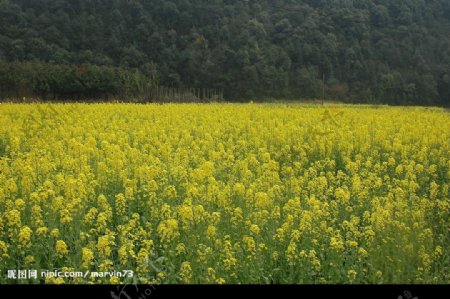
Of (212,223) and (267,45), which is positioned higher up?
(267,45)

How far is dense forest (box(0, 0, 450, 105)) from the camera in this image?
124 ft

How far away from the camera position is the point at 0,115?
55.5ft

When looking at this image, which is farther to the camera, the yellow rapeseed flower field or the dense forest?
the dense forest

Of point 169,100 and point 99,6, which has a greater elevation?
point 99,6

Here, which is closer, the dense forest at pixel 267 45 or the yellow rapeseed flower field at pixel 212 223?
the yellow rapeseed flower field at pixel 212 223

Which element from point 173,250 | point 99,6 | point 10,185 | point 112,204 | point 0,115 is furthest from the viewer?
point 99,6

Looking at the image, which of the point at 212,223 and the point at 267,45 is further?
Answer: the point at 267,45

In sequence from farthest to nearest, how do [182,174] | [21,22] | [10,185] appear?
Result: [21,22] → [182,174] → [10,185]

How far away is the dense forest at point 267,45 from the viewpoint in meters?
37.8

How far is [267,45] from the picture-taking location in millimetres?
43375
